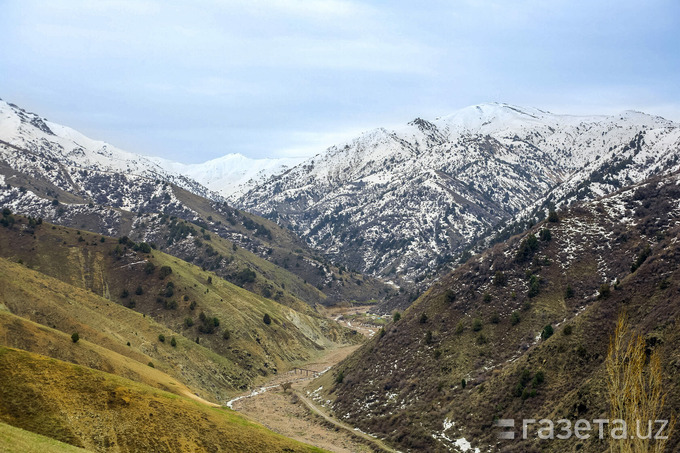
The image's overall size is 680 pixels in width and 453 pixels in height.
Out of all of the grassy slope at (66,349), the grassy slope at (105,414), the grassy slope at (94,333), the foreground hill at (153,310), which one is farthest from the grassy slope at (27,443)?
the foreground hill at (153,310)

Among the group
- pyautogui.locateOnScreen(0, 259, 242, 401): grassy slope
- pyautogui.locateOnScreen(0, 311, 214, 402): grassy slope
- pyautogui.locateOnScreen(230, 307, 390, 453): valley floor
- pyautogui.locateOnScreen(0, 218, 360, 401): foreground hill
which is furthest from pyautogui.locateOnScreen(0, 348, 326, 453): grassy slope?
pyautogui.locateOnScreen(0, 218, 360, 401): foreground hill

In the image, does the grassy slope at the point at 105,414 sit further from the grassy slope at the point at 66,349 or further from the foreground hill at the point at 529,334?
the foreground hill at the point at 529,334

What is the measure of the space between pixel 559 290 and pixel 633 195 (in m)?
36.1

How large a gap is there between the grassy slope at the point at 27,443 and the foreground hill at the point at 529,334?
41292 mm

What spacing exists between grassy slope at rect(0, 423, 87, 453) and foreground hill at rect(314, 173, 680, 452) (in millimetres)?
41292

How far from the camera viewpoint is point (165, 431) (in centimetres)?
4241

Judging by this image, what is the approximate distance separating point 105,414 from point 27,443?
9.82 metres

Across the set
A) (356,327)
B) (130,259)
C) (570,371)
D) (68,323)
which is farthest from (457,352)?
(356,327)

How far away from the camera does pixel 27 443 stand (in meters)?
31.1

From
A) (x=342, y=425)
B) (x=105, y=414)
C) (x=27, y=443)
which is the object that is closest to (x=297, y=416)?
(x=342, y=425)

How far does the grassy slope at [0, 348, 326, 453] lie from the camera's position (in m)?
37.1

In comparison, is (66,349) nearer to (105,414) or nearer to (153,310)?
(105,414)

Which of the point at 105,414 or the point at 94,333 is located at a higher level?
the point at 94,333

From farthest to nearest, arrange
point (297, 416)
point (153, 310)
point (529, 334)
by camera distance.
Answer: point (153, 310) → point (297, 416) → point (529, 334)
